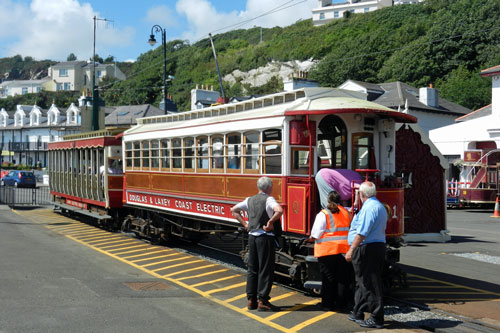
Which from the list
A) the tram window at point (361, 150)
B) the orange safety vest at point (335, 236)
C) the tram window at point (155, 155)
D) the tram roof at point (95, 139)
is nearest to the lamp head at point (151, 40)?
the tram roof at point (95, 139)

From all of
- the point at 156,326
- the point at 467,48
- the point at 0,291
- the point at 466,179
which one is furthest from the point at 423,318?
the point at 467,48

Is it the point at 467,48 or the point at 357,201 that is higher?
the point at 467,48

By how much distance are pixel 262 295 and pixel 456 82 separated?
4786 centimetres

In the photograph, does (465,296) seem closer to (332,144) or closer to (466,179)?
(332,144)

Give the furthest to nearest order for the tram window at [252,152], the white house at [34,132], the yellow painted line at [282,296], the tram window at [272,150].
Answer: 1. the white house at [34,132]
2. the tram window at [252,152]
3. the tram window at [272,150]
4. the yellow painted line at [282,296]

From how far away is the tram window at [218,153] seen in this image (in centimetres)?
1063

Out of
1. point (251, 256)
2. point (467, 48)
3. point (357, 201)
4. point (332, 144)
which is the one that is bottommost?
point (251, 256)

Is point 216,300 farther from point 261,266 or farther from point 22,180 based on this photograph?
point 22,180

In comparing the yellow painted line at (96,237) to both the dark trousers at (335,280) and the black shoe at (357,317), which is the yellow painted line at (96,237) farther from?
the black shoe at (357,317)

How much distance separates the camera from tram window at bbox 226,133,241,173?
10086 millimetres

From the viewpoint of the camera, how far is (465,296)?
8508mm

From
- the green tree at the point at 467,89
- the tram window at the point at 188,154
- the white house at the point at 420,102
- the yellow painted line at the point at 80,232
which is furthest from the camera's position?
the green tree at the point at 467,89

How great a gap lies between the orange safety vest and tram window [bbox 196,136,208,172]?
4.28 m

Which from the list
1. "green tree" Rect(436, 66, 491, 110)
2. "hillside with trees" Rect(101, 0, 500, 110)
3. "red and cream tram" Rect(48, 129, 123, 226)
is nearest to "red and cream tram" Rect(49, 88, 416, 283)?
"red and cream tram" Rect(48, 129, 123, 226)
